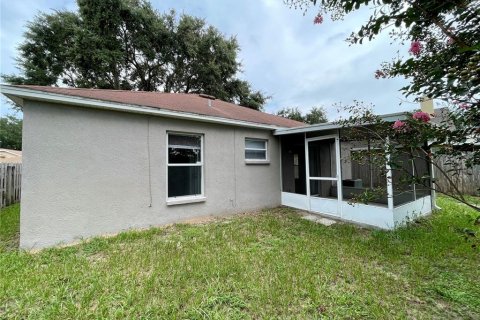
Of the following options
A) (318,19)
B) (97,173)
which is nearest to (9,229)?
(97,173)

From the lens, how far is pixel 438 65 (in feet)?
6.16

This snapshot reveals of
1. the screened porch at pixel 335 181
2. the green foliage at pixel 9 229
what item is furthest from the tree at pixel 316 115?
the green foliage at pixel 9 229

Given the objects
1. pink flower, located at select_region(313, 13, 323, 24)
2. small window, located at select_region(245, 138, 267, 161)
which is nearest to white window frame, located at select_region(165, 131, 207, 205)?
small window, located at select_region(245, 138, 267, 161)

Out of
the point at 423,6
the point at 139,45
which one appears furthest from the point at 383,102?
the point at 139,45

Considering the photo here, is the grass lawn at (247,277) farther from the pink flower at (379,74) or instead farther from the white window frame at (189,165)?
the pink flower at (379,74)

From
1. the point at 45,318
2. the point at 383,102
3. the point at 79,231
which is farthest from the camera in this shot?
the point at 383,102

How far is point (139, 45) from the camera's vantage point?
17203 mm

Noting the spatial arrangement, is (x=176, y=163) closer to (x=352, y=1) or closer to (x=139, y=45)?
(x=352, y=1)

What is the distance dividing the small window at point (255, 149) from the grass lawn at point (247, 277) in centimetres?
335

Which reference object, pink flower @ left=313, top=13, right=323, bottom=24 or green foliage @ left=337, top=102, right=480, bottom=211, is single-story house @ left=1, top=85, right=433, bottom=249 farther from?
pink flower @ left=313, top=13, right=323, bottom=24

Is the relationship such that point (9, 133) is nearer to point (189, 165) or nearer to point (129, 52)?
point (129, 52)

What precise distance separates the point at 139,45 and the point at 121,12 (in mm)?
2224

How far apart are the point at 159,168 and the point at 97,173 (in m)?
1.42

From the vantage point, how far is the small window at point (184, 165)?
20.8 ft
